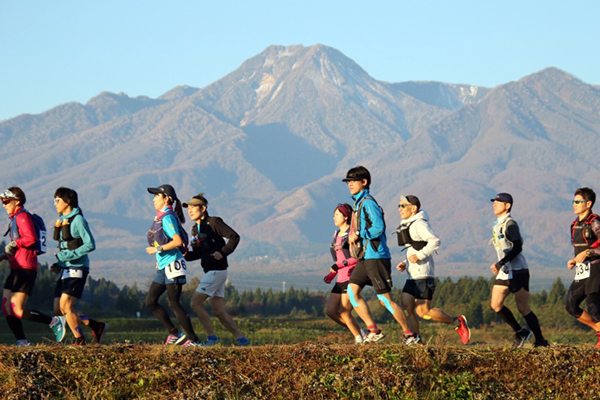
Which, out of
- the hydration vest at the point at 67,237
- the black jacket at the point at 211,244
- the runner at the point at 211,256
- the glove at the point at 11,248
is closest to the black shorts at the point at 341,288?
the runner at the point at 211,256

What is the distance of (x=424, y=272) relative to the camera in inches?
584

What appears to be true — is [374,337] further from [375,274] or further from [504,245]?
[504,245]

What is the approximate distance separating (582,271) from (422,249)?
2476 millimetres

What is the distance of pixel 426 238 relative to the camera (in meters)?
14.9

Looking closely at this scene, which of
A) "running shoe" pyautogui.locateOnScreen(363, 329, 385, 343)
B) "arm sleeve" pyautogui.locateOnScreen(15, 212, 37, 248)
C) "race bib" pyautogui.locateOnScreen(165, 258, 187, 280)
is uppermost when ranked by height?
"arm sleeve" pyautogui.locateOnScreen(15, 212, 37, 248)

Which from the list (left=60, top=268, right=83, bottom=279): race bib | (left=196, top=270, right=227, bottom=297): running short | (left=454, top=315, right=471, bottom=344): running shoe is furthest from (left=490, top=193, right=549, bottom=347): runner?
(left=60, top=268, right=83, bottom=279): race bib

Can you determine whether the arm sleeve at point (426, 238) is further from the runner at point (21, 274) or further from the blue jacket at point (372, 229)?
the runner at point (21, 274)

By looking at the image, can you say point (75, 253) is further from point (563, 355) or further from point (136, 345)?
point (563, 355)

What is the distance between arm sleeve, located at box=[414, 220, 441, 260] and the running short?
304 centimetres

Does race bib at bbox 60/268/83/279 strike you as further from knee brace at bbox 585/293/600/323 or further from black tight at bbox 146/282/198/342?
knee brace at bbox 585/293/600/323

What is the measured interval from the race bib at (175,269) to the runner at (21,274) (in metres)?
1.65

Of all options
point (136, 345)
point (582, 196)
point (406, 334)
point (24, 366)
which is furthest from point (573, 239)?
→ point (24, 366)

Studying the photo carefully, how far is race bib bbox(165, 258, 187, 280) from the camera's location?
47.7 feet

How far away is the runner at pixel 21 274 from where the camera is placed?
1402 cm
